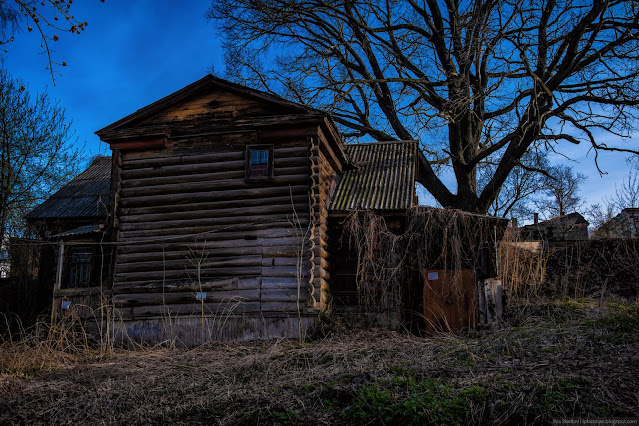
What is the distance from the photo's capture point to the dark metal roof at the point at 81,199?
20.1m

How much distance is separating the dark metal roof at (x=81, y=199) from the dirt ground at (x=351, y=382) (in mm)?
10918

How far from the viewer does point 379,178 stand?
15.6 meters

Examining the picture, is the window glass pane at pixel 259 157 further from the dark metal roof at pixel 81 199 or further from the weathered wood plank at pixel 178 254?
the dark metal roof at pixel 81 199

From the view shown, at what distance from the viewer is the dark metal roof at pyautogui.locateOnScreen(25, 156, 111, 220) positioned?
20125mm

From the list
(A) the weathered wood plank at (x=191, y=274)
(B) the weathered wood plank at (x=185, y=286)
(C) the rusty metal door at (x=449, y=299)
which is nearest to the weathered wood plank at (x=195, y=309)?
(B) the weathered wood plank at (x=185, y=286)

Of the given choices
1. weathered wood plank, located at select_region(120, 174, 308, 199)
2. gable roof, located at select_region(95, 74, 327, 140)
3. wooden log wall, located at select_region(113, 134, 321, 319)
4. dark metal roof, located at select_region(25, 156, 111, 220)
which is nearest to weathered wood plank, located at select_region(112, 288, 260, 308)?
wooden log wall, located at select_region(113, 134, 321, 319)

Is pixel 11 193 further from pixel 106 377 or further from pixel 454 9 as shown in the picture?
pixel 454 9

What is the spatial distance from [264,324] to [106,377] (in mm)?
4253

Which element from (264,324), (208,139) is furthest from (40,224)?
(264,324)

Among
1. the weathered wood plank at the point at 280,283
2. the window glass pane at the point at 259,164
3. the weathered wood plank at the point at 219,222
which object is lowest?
the weathered wood plank at the point at 280,283

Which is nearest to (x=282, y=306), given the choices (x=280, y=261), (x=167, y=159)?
(x=280, y=261)

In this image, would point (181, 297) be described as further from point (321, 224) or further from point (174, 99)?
point (174, 99)

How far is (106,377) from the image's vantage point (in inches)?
332

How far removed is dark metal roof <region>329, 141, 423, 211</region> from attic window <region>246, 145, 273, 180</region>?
2117mm
